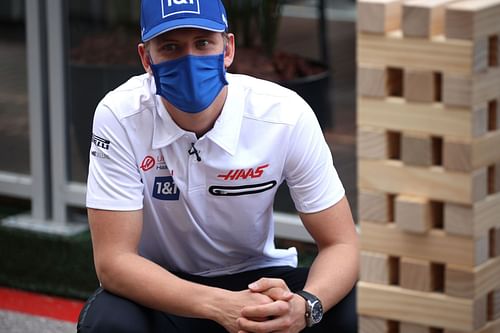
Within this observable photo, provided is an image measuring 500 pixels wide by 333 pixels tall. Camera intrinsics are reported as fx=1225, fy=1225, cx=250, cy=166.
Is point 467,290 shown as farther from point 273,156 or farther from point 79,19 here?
point 79,19

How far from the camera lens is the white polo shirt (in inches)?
127

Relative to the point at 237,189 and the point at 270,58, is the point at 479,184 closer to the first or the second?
the point at 237,189

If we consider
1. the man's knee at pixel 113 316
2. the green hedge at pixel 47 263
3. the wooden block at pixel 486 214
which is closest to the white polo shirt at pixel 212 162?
the man's knee at pixel 113 316

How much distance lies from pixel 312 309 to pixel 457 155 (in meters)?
1.05

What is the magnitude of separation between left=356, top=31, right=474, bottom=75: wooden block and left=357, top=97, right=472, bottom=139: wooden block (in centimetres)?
7

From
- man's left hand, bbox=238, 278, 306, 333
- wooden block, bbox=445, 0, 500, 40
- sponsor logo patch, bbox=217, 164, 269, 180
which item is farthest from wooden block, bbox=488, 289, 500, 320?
sponsor logo patch, bbox=217, 164, 269, 180

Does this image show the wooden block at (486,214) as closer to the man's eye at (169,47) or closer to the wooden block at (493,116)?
the wooden block at (493,116)

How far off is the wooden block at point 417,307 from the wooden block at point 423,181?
0.19m

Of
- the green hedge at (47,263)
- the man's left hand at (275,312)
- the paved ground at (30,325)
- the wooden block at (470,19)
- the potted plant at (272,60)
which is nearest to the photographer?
the wooden block at (470,19)

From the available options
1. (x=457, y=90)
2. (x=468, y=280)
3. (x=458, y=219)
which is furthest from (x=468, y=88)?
(x=468, y=280)

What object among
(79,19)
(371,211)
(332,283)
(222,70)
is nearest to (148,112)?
(222,70)

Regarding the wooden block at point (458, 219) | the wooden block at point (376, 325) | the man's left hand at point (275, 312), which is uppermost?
the wooden block at point (458, 219)

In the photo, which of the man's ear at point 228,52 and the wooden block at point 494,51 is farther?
the man's ear at point 228,52

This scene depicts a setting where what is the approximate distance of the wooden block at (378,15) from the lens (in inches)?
83.4
